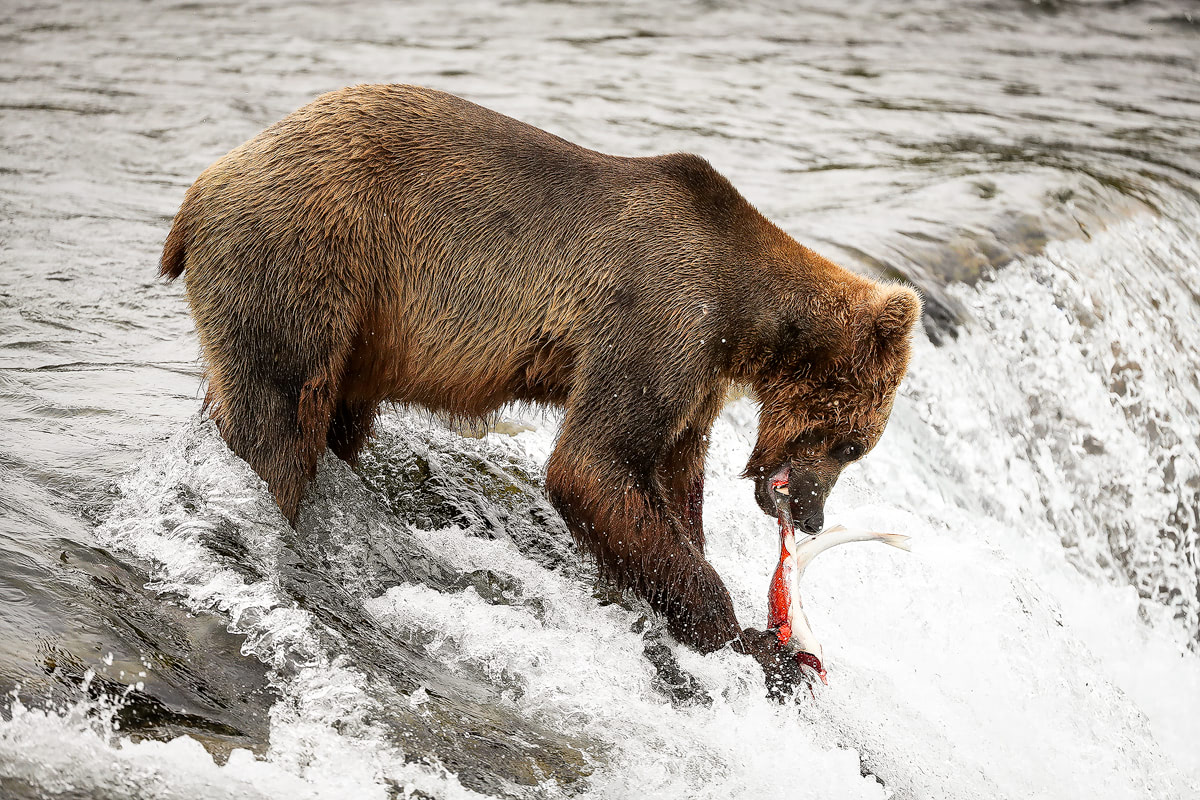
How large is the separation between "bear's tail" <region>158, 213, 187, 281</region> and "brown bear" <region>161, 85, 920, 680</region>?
0.02 m

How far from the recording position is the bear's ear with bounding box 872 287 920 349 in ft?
13.8

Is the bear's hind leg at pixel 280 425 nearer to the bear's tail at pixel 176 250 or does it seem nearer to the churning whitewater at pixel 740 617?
the churning whitewater at pixel 740 617

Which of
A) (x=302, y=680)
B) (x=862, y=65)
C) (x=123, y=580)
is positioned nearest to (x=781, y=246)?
(x=302, y=680)

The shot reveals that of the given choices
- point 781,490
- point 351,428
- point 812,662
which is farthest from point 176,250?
point 812,662

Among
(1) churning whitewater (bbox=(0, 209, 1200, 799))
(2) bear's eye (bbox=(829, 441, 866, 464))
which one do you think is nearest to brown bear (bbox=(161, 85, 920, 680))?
(2) bear's eye (bbox=(829, 441, 866, 464))

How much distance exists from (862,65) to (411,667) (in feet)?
38.4

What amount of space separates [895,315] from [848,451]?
56 centimetres

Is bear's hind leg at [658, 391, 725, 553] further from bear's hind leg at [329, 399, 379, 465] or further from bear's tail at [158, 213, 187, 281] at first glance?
bear's tail at [158, 213, 187, 281]

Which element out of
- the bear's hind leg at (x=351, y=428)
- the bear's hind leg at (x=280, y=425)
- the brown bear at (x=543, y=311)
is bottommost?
the bear's hind leg at (x=351, y=428)

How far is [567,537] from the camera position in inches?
209

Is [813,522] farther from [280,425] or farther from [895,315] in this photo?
[280,425]

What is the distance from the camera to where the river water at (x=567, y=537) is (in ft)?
11.7

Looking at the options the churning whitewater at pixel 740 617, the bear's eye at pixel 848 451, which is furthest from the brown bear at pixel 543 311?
the churning whitewater at pixel 740 617

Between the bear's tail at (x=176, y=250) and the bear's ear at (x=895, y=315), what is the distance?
8.49 feet
